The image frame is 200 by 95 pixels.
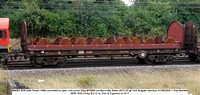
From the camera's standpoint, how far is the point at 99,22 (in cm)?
3391

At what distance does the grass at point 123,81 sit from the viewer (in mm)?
10602

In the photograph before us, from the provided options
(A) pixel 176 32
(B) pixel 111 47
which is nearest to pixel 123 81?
(B) pixel 111 47

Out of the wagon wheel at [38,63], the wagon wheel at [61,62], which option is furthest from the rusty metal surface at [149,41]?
the wagon wheel at [38,63]

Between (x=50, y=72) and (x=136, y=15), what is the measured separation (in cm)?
2480

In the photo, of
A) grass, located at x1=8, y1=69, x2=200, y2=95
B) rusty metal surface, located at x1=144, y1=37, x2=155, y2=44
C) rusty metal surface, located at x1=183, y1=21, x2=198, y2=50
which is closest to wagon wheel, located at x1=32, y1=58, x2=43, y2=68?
grass, located at x1=8, y1=69, x2=200, y2=95

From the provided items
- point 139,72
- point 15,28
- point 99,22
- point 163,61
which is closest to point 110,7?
point 99,22

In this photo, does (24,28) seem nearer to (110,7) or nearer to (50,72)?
(50,72)

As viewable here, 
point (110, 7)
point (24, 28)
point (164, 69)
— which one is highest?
point (110, 7)

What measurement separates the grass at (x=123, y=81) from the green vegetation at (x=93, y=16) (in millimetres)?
18240

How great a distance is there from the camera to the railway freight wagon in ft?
52.0

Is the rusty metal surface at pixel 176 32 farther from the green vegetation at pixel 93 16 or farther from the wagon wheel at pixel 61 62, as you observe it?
the green vegetation at pixel 93 16

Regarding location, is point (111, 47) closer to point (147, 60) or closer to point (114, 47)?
point (114, 47)

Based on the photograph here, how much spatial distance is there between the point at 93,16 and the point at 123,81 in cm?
2184

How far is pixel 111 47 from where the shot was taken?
16.7 meters
